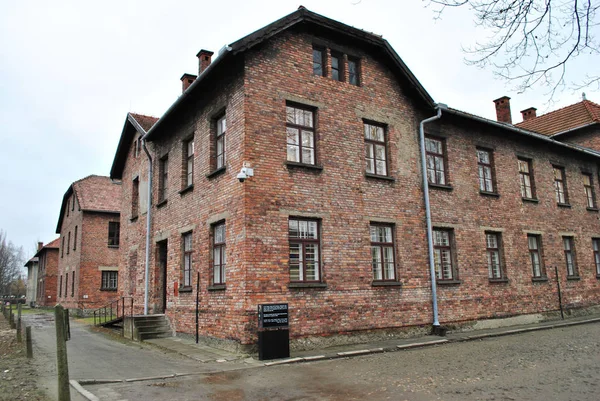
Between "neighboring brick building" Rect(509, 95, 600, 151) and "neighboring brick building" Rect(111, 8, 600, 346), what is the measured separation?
6.53 m

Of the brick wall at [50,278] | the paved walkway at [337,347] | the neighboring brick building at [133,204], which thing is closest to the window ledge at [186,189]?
the neighboring brick building at [133,204]

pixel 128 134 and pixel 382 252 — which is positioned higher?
pixel 128 134

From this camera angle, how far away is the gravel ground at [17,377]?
7480 mm

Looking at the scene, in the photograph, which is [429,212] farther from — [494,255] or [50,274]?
[50,274]

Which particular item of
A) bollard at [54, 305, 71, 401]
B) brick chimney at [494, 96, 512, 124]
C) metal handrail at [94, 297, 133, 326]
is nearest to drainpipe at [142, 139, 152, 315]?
metal handrail at [94, 297, 133, 326]

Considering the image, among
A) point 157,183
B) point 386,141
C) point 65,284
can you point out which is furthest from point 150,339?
point 65,284

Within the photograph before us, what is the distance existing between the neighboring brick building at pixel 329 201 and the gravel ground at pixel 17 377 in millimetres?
4110

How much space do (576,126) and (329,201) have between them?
1673 cm

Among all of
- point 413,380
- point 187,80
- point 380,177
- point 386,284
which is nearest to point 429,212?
point 380,177

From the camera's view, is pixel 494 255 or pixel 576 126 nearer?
pixel 494 255

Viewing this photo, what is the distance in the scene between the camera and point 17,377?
898cm

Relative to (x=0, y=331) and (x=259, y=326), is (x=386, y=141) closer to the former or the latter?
(x=259, y=326)

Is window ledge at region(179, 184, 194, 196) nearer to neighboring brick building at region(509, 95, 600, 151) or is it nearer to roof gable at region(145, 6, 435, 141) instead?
roof gable at region(145, 6, 435, 141)

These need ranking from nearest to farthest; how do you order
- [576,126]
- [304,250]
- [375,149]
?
[304,250] → [375,149] → [576,126]
